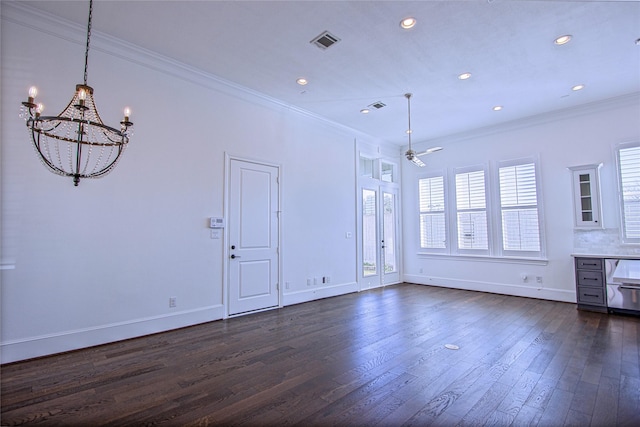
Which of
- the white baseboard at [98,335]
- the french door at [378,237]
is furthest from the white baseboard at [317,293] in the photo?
the white baseboard at [98,335]

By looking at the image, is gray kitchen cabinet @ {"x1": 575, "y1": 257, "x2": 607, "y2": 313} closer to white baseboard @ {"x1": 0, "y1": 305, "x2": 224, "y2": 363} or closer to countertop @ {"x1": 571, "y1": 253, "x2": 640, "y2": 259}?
countertop @ {"x1": 571, "y1": 253, "x2": 640, "y2": 259}

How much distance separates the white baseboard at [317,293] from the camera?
17.9ft

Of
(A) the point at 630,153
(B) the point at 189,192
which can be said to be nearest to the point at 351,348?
(B) the point at 189,192

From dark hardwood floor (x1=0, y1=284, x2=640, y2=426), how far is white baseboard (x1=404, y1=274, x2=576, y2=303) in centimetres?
131

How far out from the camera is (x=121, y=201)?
12.3 feet

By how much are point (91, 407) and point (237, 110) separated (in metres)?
4.05

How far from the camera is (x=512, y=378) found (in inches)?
106

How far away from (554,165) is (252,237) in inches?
226

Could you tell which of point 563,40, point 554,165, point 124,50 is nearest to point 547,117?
point 554,165

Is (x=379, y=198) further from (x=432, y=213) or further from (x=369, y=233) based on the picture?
(x=432, y=213)

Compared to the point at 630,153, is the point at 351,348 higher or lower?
lower

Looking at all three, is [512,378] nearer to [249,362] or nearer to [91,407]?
[249,362]

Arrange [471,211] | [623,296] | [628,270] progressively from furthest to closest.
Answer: [471,211] < [623,296] < [628,270]

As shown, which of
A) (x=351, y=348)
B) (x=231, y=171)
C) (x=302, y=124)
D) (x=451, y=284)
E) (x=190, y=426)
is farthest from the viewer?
(x=451, y=284)
